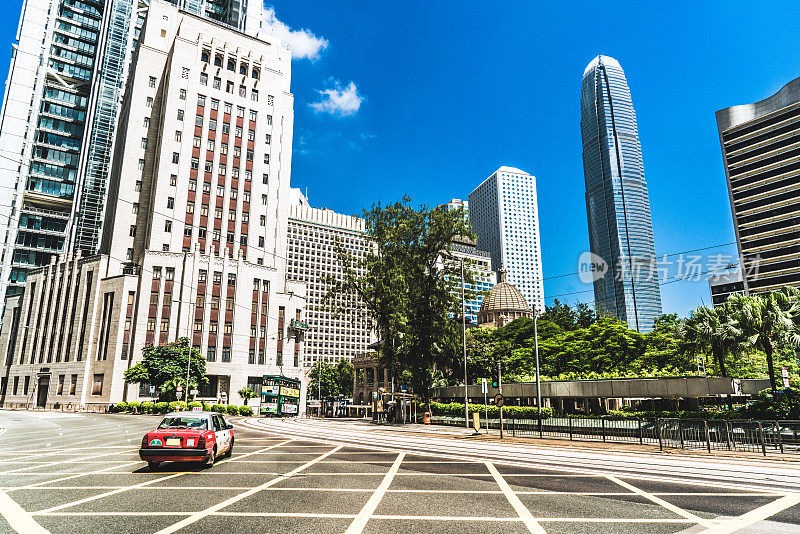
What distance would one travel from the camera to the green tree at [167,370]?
52406 millimetres

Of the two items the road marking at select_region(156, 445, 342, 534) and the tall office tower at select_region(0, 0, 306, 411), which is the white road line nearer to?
the road marking at select_region(156, 445, 342, 534)

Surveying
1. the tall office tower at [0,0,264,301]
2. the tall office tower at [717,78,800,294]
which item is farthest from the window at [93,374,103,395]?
the tall office tower at [717,78,800,294]

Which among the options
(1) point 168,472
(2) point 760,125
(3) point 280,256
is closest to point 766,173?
(2) point 760,125

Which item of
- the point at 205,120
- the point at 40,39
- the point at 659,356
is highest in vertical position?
the point at 40,39

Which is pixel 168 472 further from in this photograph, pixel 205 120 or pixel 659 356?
pixel 205 120

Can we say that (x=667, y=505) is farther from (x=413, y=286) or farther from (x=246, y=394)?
(x=246, y=394)

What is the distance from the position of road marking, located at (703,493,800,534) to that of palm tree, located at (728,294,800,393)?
75.5ft

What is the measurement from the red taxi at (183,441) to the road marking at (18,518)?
136 inches

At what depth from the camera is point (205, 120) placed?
8012cm

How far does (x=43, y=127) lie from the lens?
9562 centimetres

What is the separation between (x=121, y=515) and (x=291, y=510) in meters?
2.68

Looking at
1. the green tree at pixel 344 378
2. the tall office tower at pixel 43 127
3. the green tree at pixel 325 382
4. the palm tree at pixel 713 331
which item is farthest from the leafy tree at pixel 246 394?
the green tree at pixel 344 378

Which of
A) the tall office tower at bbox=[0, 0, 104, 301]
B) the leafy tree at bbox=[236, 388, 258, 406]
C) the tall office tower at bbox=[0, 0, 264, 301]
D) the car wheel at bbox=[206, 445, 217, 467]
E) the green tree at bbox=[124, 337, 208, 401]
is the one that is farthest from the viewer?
the tall office tower at bbox=[0, 0, 264, 301]

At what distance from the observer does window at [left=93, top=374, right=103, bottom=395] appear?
215 feet
